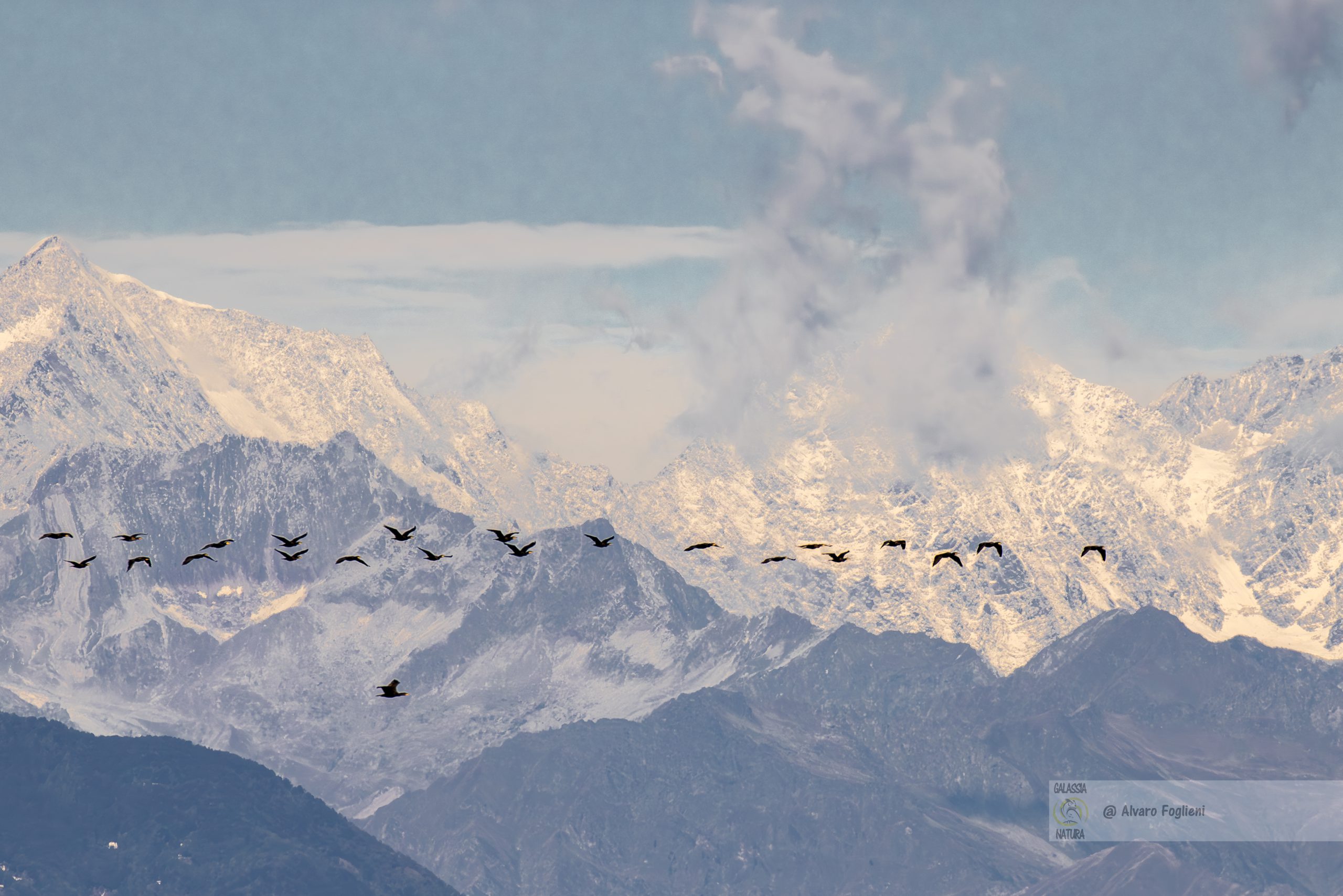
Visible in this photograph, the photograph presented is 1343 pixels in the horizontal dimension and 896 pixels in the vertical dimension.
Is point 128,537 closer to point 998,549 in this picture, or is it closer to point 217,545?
point 217,545

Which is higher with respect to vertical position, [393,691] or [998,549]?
[998,549]

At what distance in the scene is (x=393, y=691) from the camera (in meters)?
187

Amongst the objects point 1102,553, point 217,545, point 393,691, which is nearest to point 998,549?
point 1102,553

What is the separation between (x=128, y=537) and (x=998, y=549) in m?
75.1

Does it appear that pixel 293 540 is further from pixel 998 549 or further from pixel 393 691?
pixel 998 549

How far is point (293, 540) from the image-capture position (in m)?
190

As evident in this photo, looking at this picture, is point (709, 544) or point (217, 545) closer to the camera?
point (217, 545)

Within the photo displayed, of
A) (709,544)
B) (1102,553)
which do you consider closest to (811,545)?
(709,544)

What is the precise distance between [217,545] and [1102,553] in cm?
7290

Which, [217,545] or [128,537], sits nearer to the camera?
[217,545]

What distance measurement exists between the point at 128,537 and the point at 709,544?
50645 mm

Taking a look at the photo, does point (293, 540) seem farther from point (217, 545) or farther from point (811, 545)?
point (811, 545)

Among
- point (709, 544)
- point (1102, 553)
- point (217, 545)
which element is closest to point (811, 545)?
point (709, 544)

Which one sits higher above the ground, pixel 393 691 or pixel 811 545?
pixel 811 545
